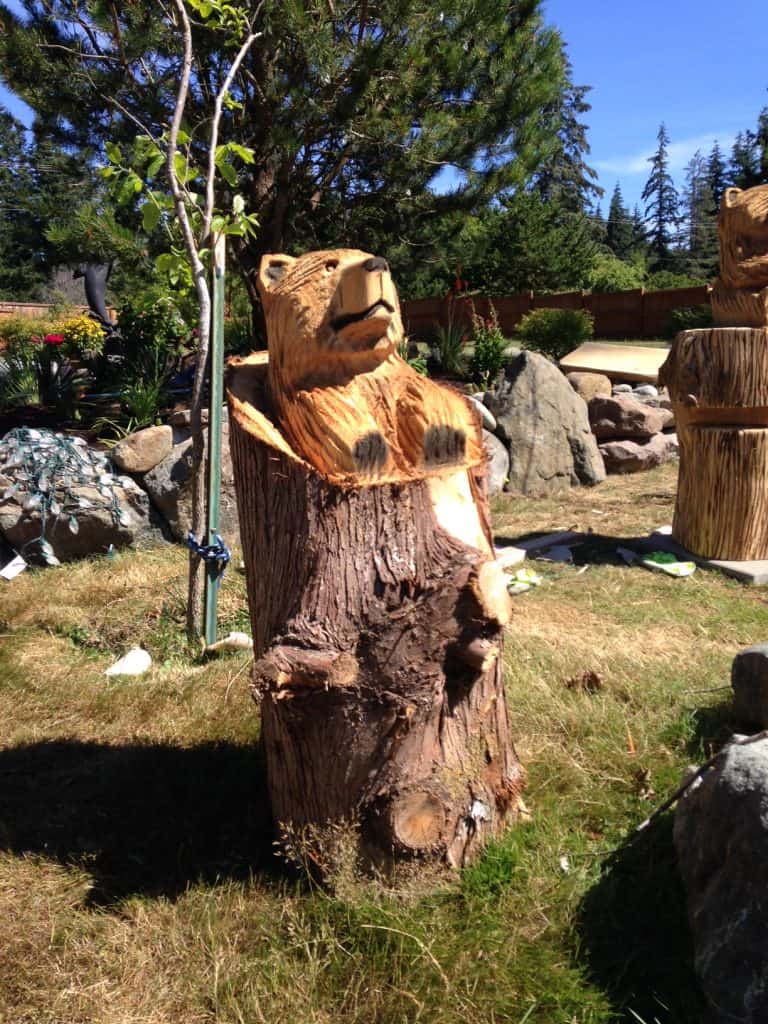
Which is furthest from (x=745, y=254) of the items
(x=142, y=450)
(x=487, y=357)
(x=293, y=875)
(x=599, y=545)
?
(x=487, y=357)

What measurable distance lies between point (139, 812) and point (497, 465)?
17.9ft

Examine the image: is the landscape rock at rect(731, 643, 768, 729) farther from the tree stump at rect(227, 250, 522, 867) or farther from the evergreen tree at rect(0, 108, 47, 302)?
the evergreen tree at rect(0, 108, 47, 302)

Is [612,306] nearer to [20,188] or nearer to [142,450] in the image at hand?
[20,188]

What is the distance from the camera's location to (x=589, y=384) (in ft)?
32.4

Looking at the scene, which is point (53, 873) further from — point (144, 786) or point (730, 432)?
point (730, 432)

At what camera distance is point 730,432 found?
15.6 ft

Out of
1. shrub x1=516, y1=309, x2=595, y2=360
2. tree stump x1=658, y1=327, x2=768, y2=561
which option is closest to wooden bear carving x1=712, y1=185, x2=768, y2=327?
tree stump x1=658, y1=327, x2=768, y2=561

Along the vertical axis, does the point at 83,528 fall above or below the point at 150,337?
below

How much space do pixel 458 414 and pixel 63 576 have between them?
141 inches

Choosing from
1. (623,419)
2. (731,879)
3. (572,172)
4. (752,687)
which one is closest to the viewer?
(731,879)

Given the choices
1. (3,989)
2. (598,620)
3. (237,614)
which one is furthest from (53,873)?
→ (598,620)

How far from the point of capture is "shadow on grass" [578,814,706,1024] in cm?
170

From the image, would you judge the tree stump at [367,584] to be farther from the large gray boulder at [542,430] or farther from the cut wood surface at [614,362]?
the cut wood surface at [614,362]

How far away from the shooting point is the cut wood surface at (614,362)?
35.7 ft
